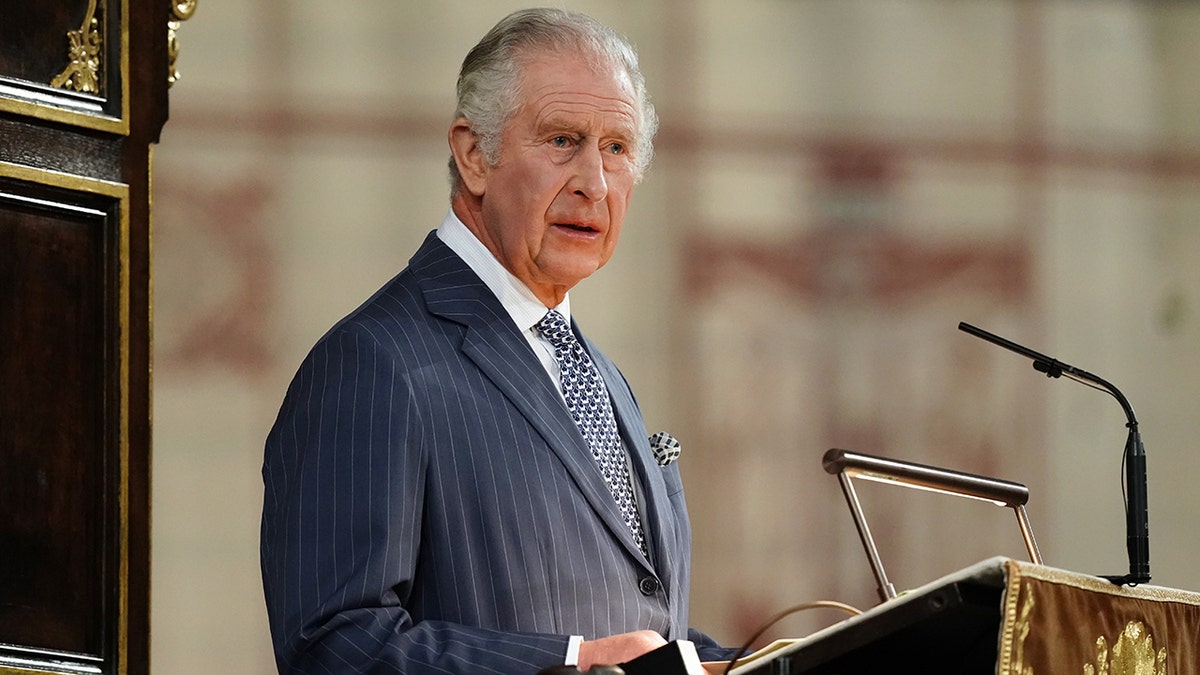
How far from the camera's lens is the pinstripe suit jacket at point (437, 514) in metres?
2.35

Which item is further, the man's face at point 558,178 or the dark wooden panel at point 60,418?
the dark wooden panel at point 60,418

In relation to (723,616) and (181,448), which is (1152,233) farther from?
(181,448)

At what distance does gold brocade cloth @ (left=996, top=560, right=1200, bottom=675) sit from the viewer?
6.23ft

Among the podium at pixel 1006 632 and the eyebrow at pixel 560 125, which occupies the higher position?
the eyebrow at pixel 560 125

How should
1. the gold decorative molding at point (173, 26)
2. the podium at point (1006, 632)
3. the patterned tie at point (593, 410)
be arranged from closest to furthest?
1. the podium at point (1006, 632)
2. the patterned tie at point (593, 410)
3. the gold decorative molding at point (173, 26)

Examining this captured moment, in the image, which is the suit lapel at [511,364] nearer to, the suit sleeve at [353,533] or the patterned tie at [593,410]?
the patterned tie at [593,410]

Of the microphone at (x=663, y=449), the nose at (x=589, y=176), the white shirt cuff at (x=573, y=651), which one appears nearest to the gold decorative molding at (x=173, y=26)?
the nose at (x=589, y=176)

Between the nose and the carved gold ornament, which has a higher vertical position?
the nose

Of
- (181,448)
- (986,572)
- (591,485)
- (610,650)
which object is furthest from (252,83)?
(986,572)

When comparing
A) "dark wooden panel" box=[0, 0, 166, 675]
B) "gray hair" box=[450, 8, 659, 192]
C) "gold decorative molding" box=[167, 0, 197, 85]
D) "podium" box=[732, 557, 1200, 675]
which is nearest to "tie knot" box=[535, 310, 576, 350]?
"gray hair" box=[450, 8, 659, 192]

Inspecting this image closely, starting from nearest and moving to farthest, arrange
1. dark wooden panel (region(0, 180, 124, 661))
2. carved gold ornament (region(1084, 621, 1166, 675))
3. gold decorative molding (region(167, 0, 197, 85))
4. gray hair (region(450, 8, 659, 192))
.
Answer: carved gold ornament (region(1084, 621, 1166, 675))
gray hair (region(450, 8, 659, 192))
dark wooden panel (region(0, 180, 124, 661))
gold decorative molding (region(167, 0, 197, 85))

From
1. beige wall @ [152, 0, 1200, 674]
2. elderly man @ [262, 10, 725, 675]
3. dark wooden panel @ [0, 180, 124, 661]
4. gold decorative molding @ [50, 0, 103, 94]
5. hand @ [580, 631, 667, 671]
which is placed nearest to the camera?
hand @ [580, 631, 667, 671]

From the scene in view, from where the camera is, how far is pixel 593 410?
2.79m

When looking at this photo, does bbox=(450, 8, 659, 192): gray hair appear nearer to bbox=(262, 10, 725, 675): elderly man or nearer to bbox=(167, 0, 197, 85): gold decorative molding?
bbox=(262, 10, 725, 675): elderly man
